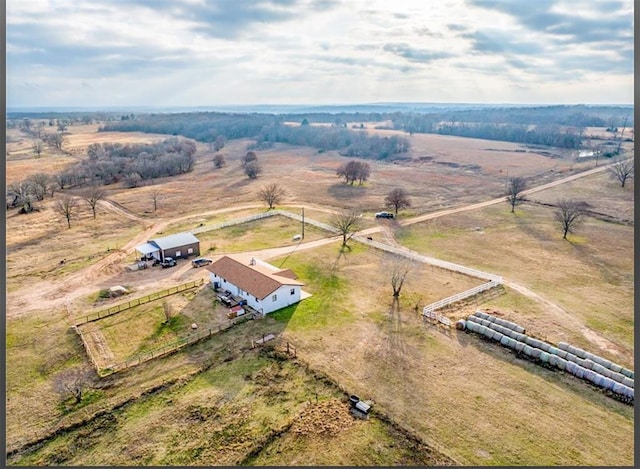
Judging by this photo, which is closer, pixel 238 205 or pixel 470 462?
pixel 470 462

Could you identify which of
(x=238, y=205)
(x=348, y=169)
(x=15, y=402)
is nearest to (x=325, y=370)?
(x=15, y=402)

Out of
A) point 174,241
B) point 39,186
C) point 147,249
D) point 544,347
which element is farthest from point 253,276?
point 39,186

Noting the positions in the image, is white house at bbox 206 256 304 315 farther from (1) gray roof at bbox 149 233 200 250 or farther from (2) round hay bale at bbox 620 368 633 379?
(2) round hay bale at bbox 620 368 633 379

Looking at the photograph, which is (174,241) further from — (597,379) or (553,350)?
(597,379)

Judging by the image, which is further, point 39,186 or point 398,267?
point 39,186

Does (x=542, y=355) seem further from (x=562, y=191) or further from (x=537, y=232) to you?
(x=562, y=191)

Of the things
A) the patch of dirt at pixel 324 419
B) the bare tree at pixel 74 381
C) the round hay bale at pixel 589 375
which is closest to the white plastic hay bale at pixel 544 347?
the round hay bale at pixel 589 375

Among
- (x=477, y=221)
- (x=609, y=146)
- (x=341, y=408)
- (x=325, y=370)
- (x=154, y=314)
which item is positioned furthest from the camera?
(x=609, y=146)
